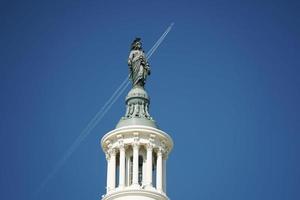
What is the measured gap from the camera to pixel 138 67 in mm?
73000

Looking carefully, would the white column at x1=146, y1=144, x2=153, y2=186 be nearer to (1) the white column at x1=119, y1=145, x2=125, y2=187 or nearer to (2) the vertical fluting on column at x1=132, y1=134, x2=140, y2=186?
(2) the vertical fluting on column at x1=132, y1=134, x2=140, y2=186

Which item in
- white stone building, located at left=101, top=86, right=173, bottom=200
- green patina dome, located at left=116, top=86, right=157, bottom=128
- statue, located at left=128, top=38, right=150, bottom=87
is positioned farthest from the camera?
statue, located at left=128, top=38, right=150, bottom=87

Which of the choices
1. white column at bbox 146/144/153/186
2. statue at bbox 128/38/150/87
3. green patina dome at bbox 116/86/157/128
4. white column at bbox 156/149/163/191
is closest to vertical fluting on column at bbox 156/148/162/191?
white column at bbox 156/149/163/191

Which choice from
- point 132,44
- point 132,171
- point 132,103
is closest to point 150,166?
point 132,171

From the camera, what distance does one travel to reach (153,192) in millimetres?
66750

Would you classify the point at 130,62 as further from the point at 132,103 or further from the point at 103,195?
the point at 103,195

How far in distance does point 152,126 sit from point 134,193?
218 inches

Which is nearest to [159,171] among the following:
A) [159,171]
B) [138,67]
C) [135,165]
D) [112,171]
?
[159,171]

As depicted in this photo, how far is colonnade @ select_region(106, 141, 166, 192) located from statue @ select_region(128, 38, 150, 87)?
19.1 feet

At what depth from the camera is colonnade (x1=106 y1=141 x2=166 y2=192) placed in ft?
222

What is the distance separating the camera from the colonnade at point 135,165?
6762 cm

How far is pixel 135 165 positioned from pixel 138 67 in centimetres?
870

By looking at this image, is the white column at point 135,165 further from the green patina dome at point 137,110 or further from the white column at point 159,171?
the green patina dome at point 137,110

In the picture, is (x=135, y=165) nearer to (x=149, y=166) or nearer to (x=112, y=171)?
(x=149, y=166)
